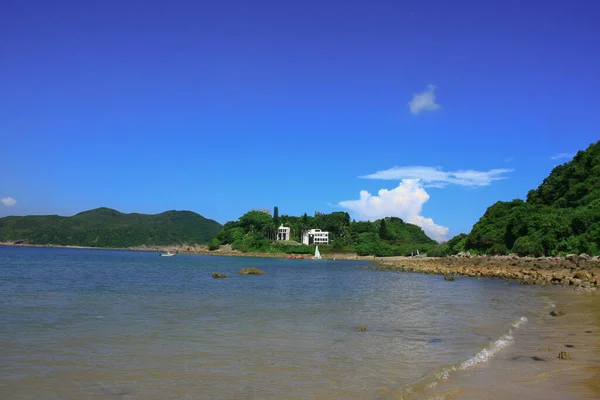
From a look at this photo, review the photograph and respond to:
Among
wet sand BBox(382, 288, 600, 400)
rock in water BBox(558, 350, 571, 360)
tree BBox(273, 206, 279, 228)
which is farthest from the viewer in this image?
tree BBox(273, 206, 279, 228)

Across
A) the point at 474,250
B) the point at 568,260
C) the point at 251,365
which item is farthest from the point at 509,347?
the point at 474,250

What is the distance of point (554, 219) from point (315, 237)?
11556cm

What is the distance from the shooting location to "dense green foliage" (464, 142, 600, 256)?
56.0m

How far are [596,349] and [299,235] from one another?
563ft

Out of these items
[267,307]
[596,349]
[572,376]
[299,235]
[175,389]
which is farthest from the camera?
[299,235]

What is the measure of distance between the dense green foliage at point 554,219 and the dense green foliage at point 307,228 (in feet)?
213

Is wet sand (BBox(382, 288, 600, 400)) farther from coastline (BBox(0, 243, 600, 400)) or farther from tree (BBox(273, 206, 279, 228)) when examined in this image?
→ tree (BBox(273, 206, 279, 228))

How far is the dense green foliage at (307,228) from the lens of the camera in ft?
521

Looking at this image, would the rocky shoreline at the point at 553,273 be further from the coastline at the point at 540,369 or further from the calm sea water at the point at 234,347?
the coastline at the point at 540,369

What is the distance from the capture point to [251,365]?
9531mm

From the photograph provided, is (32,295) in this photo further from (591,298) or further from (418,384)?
(591,298)

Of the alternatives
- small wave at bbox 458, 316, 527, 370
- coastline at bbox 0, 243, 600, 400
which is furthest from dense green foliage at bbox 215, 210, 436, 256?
small wave at bbox 458, 316, 527, 370

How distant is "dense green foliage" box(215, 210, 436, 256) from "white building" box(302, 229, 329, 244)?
2039mm

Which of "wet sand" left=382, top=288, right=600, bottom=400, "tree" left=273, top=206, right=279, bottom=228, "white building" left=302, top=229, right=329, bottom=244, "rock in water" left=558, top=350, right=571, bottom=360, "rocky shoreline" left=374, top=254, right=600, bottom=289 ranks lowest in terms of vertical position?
"wet sand" left=382, top=288, right=600, bottom=400
